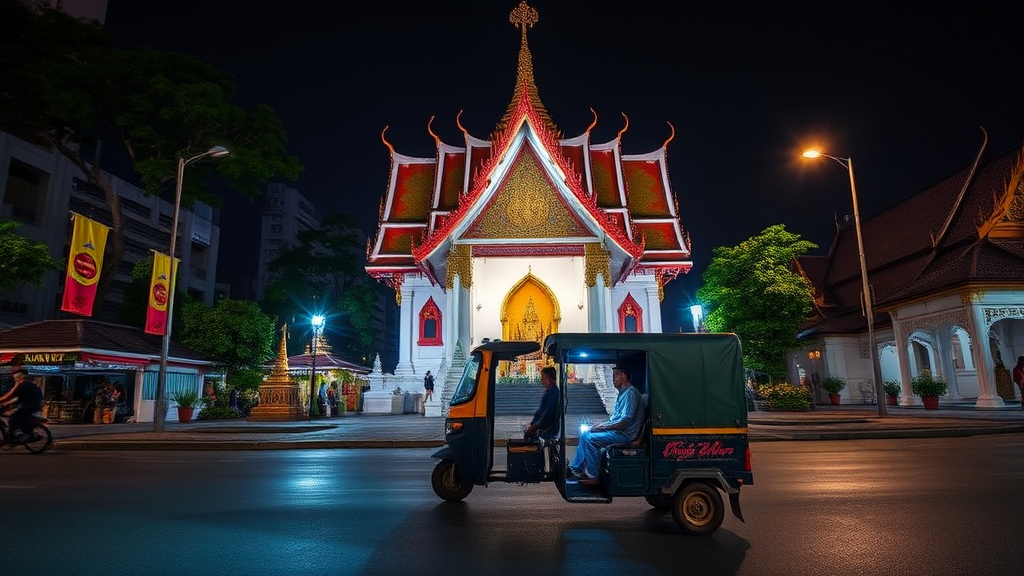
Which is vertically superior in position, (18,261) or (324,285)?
(324,285)

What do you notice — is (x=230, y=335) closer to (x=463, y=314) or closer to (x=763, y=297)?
(x=463, y=314)

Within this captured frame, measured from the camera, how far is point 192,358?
24.7 m

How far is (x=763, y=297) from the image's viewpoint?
2525 cm

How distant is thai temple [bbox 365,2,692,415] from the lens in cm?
2328

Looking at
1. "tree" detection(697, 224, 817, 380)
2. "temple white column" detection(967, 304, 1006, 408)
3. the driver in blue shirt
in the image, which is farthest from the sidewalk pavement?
"tree" detection(697, 224, 817, 380)

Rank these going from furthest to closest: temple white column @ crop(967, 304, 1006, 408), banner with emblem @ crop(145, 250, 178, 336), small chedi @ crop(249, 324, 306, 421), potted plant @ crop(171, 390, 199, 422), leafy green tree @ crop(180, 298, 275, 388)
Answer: leafy green tree @ crop(180, 298, 275, 388), potted plant @ crop(171, 390, 199, 422), small chedi @ crop(249, 324, 306, 421), temple white column @ crop(967, 304, 1006, 408), banner with emblem @ crop(145, 250, 178, 336)

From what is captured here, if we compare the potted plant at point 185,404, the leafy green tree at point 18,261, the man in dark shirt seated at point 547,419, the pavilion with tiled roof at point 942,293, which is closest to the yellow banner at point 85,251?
the leafy green tree at point 18,261

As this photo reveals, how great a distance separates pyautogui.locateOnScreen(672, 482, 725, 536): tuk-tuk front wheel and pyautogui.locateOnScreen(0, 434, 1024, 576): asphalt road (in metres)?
0.12

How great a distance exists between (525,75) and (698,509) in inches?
1007

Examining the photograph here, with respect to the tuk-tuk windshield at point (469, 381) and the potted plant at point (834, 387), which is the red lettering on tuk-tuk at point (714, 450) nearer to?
the tuk-tuk windshield at point (469, 381)

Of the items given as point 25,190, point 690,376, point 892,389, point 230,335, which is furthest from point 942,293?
point 25,190

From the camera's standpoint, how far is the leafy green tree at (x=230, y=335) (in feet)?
86.2

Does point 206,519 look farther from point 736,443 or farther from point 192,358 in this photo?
point 192,358

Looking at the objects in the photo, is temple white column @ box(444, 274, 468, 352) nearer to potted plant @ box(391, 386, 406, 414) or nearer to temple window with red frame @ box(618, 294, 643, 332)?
potted plant @ box(391, 386, 406, 414)
